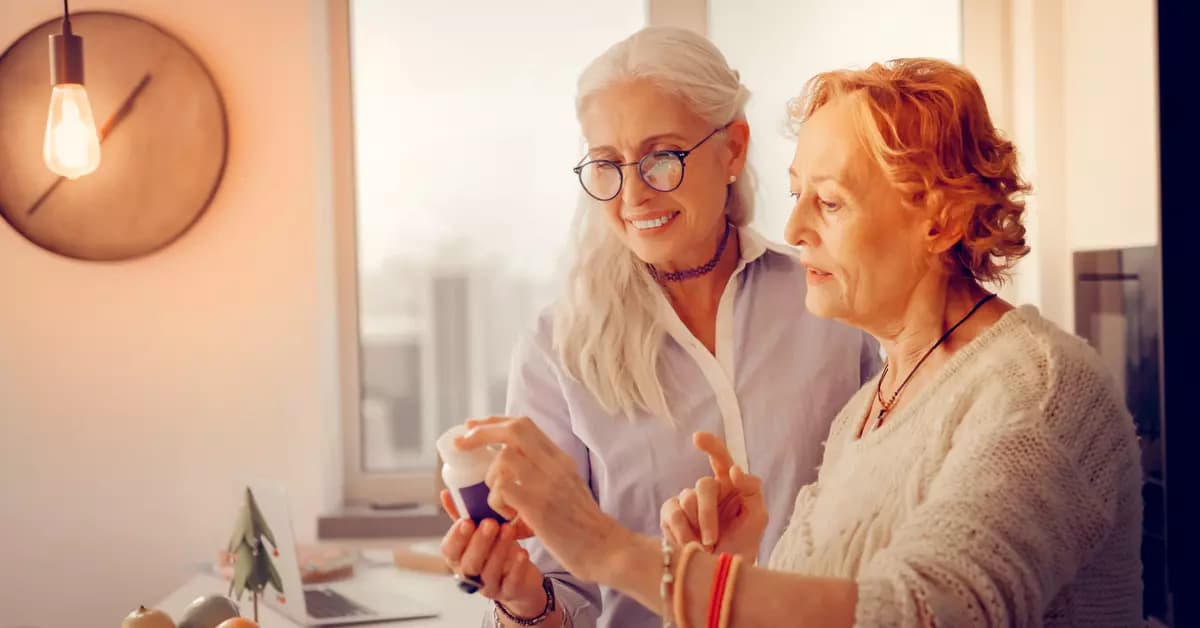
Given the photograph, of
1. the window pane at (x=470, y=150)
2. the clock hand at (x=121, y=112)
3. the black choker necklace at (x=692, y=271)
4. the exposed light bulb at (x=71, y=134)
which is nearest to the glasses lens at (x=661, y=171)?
the black choker necklace at (x=692, y=271)

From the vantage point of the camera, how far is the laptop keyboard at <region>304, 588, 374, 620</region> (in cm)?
235

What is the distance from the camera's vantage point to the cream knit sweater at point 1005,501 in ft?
3.17

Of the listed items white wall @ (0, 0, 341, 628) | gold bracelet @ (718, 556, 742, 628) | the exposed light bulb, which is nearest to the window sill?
white wall @ (0, 0, 341, 628)

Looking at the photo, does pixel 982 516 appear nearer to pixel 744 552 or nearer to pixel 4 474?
pixel 744 552

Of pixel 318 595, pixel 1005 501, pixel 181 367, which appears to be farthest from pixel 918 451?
pixel 181 367

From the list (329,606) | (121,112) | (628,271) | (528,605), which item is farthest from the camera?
(121,112)

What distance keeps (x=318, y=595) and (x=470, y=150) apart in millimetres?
1364

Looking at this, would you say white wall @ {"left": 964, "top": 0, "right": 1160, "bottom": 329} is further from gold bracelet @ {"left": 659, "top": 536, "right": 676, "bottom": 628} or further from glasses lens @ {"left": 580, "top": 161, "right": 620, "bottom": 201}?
gold bracelet @ {"left": 659, "top": 536, "right": 676, "bottom": 628}

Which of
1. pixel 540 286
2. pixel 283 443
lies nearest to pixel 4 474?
pixel 283 443

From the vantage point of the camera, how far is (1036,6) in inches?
113

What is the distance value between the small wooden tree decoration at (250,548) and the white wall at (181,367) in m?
0.97

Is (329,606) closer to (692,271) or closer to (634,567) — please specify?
(692,271)

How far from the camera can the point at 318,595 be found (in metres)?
2.53

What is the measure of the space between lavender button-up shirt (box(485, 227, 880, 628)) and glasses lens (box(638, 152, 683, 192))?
0.20 m
